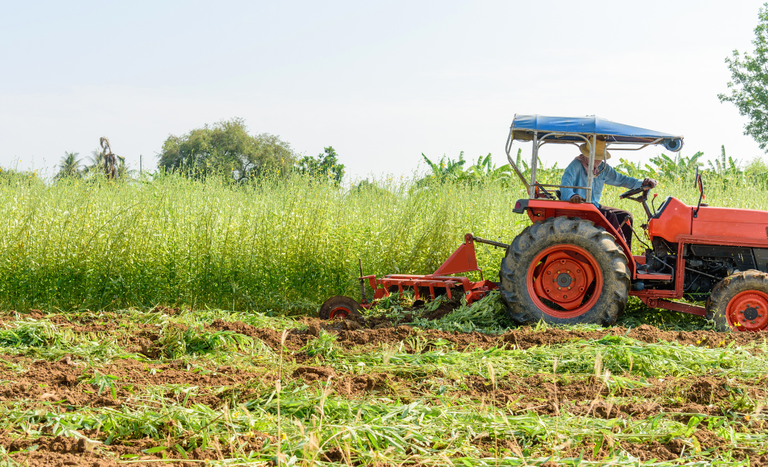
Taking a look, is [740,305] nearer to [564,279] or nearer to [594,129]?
[564,279]

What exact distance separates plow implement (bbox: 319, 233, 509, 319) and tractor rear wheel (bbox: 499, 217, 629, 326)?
414 millimetres

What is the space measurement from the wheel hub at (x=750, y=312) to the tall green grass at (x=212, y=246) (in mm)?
2907

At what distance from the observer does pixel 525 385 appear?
347 cm

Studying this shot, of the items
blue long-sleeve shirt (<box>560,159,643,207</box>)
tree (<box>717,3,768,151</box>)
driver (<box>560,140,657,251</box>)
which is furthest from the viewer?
tree (<box>717,3,768,151</box>)

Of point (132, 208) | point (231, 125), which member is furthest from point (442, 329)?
point (231, 125)

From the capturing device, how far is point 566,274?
5.46m

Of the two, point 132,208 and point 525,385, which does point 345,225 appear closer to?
point 132,208

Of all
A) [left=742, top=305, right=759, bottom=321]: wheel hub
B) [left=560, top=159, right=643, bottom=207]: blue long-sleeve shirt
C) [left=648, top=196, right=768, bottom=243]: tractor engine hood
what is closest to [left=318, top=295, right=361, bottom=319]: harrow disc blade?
[left=560, top=159, right=643, bottom=207]: blue long-sleeve shirt

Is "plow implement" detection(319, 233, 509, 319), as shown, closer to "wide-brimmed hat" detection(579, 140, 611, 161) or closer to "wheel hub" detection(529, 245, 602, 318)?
"wheel hub" detection(529, 245, 602, 318)

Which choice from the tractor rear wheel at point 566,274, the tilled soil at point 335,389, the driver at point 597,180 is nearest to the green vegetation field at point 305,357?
the tilled soil at point 335,389

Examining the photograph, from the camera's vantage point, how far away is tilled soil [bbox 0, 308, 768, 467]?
2.58 metres

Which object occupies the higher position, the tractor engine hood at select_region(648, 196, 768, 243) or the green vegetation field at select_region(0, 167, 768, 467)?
the tractor engine hood at select_region(648, 196, 768, 243)

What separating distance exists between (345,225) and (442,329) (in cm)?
293

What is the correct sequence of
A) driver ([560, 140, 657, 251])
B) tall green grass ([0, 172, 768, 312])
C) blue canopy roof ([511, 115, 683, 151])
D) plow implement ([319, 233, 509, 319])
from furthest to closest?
tall green grass ([0, 172, 768, 312]) → plow implement ([319, 233, 509, 319]) → driver ([560, 140, 657, 251]) → blue canopy roof ([511, 115, 683, 151])
